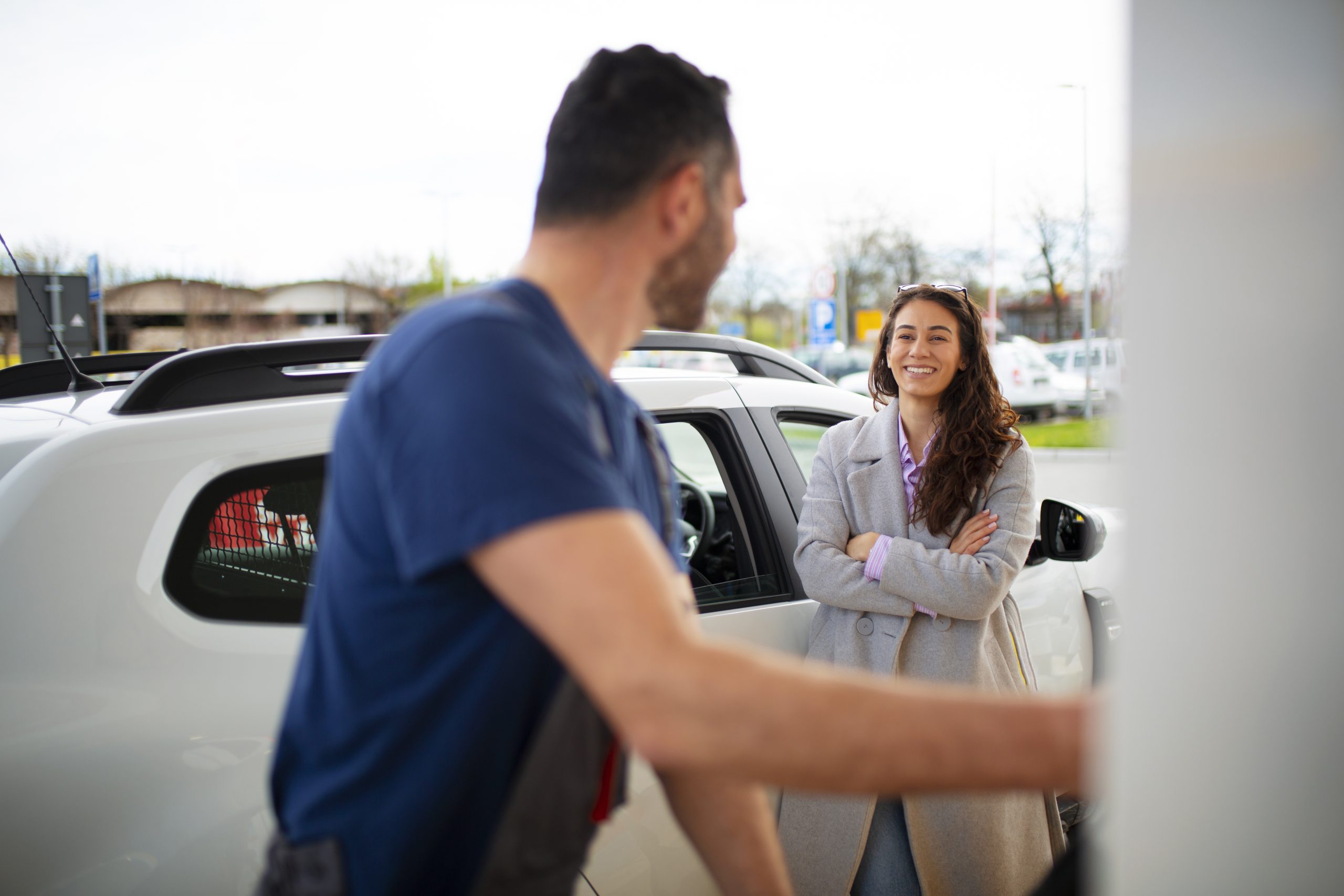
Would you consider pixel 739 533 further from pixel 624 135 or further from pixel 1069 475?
pixel 1069 475

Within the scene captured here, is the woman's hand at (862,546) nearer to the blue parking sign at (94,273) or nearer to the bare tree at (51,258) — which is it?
the blue parking sign at (94,273)

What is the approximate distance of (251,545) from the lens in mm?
2051

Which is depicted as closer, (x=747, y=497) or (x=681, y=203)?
(x=681, y=203)

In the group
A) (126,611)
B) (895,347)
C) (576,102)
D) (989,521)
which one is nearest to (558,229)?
(576,102)

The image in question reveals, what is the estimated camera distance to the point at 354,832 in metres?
1.11

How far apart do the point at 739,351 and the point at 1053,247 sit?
913 inches


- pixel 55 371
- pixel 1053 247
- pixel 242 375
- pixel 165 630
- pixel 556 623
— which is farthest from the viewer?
pixel 1053 247

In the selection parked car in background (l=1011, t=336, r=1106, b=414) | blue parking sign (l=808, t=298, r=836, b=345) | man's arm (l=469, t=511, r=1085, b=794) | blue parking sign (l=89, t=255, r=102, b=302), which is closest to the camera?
man's arm (l=469, t=511, r=1085, b=794)

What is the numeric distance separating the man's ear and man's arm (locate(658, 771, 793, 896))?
0.74 metres

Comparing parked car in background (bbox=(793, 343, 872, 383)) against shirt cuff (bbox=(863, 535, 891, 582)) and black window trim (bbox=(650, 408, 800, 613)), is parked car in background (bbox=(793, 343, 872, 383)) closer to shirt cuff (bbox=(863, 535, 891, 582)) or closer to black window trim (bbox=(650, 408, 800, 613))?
black window trim (bbox=(650, 408, 800, 613))

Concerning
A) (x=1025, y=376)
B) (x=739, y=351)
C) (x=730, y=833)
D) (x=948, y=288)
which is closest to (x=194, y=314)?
(x=1025, y=376)

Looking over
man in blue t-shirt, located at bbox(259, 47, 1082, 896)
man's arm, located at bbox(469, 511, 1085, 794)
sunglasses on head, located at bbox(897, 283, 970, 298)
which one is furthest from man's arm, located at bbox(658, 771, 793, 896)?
sunglasses on head, located at bbox(897, 283, 970, 298)

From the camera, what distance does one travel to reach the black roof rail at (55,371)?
115 inches

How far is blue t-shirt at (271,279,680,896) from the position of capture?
916 mm
